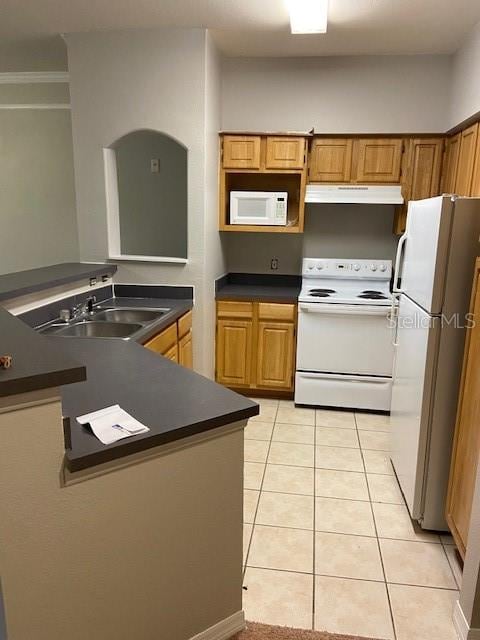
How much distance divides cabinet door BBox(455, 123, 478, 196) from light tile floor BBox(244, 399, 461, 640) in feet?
5.89

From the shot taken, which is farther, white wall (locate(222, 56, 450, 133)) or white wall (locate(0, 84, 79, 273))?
white wall (locate(0, 84, 79, 273))

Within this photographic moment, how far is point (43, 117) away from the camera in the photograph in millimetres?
4418

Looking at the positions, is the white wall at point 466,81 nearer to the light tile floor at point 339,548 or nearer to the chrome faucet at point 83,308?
the light tile floor at point 339,548

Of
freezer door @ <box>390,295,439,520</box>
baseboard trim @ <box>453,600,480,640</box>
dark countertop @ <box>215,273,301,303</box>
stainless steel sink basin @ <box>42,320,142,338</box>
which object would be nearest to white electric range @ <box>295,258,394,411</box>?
dark countertop @ <box>215,273,301,303</box>

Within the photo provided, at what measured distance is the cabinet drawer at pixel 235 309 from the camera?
385cm

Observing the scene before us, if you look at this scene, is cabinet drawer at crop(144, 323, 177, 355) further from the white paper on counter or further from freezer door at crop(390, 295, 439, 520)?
freezer door at crop(390, 295, 439, 520)

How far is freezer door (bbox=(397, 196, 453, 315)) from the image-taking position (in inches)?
81.4

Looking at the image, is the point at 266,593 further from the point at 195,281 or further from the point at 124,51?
the point at 124,51

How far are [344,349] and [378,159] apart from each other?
4.91ft

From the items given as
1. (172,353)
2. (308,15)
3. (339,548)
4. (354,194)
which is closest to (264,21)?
(308,15)

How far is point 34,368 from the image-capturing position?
1.09 meters

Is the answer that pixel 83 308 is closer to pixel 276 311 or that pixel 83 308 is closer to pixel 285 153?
pixel 276 311

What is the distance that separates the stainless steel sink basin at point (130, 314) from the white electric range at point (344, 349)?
1.15 metres

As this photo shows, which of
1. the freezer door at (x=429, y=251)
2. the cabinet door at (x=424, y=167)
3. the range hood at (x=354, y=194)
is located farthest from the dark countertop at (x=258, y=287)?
the freezer door at (x=429, y=251)
